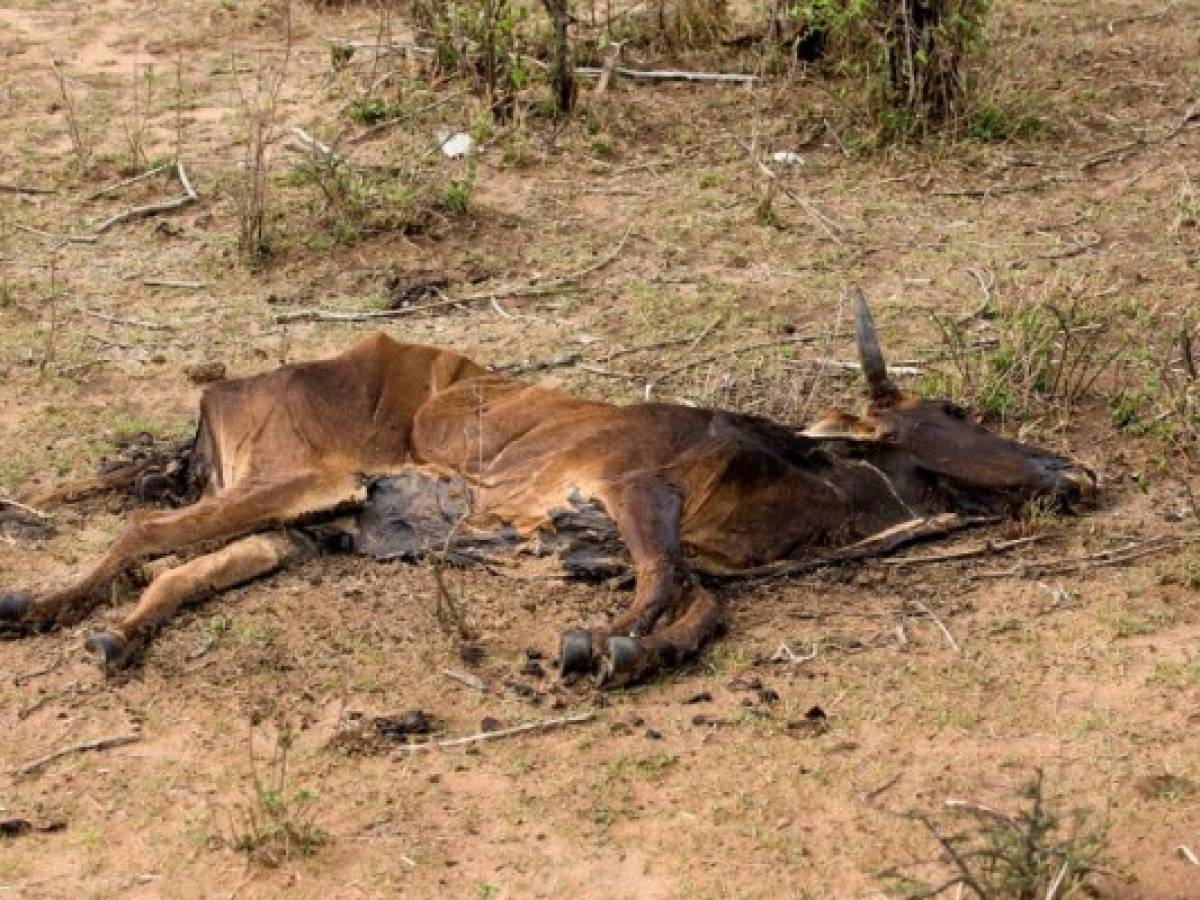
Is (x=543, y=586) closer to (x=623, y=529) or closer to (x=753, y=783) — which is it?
(x=623, y=529)

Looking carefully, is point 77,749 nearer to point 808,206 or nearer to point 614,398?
point 614,398

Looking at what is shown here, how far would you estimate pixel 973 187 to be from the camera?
907cm

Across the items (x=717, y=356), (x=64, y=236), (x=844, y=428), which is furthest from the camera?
(x=64, y=236)

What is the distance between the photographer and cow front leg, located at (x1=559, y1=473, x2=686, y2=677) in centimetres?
536

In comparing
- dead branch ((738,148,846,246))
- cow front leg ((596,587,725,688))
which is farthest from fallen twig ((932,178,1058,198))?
cow front leg ((596,587,725,688))

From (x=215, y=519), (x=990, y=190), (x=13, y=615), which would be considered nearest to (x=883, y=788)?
(x=215, y=519)

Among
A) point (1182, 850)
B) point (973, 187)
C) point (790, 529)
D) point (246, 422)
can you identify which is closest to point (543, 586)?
point (790, 529)

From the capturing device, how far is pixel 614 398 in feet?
24.1

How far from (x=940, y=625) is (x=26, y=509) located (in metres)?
2.89

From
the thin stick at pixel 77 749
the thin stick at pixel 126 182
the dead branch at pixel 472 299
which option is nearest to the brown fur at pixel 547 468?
the thin stick at pixel 77 749

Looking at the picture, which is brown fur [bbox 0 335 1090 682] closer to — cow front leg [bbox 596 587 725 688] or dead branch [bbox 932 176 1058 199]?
cow front leg [bbox 596 587 725 688]

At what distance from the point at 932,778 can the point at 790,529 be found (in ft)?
4.38

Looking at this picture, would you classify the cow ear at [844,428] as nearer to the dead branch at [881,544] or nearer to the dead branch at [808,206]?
the dead branch at [881,544]

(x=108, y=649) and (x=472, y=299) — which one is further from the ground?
(x=472, y=299)
